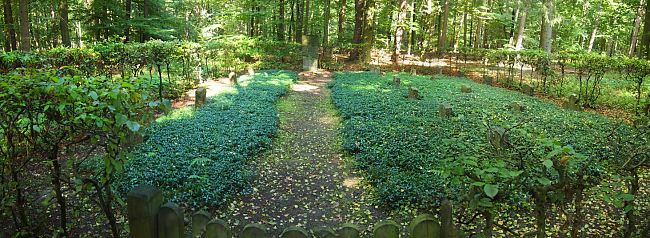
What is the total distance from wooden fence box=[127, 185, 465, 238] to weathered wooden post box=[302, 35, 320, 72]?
17.4 m

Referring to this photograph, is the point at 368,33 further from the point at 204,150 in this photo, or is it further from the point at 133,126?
the point at 133,126

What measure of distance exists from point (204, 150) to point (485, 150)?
15.2ft

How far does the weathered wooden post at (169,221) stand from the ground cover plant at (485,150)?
1.84 meters

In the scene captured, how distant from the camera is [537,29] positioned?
3944 centimetres

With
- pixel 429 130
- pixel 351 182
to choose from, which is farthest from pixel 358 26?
pixel 351 182

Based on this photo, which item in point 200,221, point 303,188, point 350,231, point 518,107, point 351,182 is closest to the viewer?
point 350,231

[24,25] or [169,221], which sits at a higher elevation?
[24,25]

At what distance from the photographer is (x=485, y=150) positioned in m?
4.29

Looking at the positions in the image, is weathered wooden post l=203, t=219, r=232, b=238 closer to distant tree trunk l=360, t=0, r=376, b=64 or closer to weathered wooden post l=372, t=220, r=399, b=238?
weathered wooden post l=372, t=220, r=399, b=238

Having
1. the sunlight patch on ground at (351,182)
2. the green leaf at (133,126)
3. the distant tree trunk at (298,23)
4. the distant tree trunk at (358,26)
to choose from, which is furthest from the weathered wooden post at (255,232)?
the distant tree trunk at (298,23)

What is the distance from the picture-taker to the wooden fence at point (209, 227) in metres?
2.58

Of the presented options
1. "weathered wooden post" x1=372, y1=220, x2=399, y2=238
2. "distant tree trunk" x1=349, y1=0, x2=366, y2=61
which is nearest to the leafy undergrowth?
"weathered wooden post" x1=372, y1=220, x2=399, y2=238

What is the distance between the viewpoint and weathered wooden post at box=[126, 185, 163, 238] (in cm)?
267

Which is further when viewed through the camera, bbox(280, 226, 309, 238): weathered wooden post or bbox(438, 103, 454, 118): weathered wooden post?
bbox(438, 103, 454, 118): weathered wooden post
